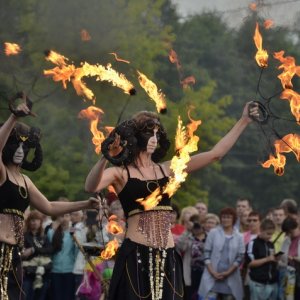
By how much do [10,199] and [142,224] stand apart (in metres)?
1.25

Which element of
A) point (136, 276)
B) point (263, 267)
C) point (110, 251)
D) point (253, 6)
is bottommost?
point (136, 276)

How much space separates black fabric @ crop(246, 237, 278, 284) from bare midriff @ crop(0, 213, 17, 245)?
4.53m

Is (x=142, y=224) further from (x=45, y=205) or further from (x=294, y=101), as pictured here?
(x=294, y=101)

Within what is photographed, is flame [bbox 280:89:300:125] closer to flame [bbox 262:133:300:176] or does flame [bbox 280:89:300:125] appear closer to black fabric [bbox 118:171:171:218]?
flame [bbox 262:133:300:176]

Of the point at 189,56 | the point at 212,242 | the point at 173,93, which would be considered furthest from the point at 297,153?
the point at 189,56

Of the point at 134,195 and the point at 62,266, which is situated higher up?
the point at 62,266

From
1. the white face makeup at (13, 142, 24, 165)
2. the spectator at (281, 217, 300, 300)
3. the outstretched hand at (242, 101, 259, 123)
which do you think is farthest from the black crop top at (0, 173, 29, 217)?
the spectator at (281, 217, 300, 300)

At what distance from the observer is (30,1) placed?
1273 centimetres

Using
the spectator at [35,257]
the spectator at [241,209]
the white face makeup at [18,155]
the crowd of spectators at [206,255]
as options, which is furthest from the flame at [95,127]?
the spectator at [241,209]

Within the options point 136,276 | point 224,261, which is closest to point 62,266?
point 224,261

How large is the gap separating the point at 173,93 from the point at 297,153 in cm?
1026

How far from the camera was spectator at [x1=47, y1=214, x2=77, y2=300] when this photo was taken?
13969mm

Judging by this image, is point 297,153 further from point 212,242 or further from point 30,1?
point 30,1

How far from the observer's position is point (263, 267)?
39.6 feet
